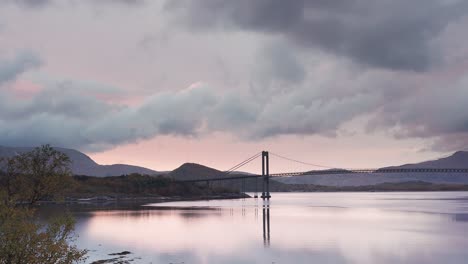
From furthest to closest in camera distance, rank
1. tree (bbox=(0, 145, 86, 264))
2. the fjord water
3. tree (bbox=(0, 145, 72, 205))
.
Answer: the fjord water < tree (bbox=(0, 145, 72, 205)) < tree (bbox=(0, 145, 86, 264))

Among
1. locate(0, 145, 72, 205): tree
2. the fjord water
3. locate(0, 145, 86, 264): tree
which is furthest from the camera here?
the fjord water

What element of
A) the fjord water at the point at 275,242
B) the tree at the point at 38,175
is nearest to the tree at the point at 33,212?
the tree at the point at 38,175

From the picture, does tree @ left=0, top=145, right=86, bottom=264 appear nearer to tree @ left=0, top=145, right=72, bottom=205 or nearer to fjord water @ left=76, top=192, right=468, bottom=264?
tree @ left=0, top=145, right=72, bottom=205

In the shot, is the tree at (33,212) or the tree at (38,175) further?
the tree at (38,175)

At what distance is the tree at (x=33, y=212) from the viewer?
17.5m

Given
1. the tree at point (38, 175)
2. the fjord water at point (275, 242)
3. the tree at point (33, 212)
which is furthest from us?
the fjord water at point (275, 242)

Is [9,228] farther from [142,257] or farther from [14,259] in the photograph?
[142,257]

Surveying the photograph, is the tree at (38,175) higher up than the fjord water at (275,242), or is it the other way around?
the tree at (38,175)

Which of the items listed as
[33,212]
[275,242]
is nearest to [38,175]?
[33,212]

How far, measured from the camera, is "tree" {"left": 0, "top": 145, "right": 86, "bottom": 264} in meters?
17.5

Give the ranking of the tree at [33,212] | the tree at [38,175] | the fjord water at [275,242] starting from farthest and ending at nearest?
the fjord water at [275,242]
the tree at [38,175]
the tree at [33,212]

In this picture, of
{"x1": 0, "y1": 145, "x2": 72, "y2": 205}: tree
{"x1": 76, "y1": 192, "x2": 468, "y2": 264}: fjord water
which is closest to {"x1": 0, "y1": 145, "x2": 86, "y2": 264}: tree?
{"x1": 0, "y1": 145, "x2": 72, "y2": 205}: tree

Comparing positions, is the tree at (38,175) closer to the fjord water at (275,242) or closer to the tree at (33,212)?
the tree at (33,212)

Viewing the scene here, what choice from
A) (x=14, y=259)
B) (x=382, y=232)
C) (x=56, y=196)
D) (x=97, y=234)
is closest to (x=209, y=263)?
(x=56, y=196)
